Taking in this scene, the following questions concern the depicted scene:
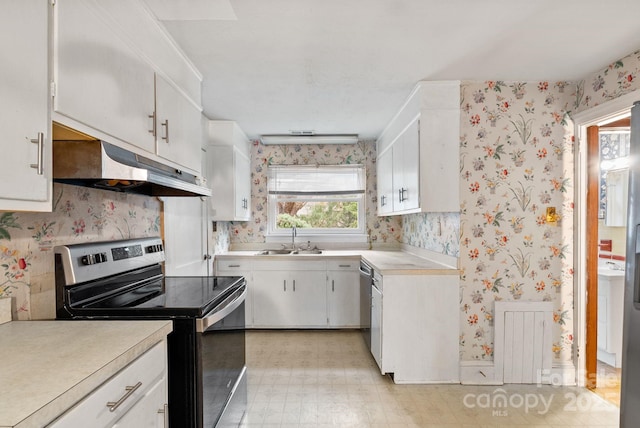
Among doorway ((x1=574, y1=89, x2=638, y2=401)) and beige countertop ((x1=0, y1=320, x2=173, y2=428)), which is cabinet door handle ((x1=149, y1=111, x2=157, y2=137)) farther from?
doorway ((x1=574, y1=89, x2=638, y2=401))

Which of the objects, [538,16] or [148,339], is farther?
[538,16]

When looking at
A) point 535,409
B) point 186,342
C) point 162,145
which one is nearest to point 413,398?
point 535,409

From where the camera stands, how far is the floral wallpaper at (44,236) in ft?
4.30

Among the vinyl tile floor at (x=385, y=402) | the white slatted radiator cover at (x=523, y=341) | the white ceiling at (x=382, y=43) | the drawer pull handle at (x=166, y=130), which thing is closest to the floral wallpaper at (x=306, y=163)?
the white ceiling at (x=382, y=43)

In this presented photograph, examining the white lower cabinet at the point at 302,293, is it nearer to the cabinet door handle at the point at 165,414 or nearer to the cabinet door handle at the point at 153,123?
the cabinet door handle at the point at 153,123

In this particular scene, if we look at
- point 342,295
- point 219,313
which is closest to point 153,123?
point 219,313

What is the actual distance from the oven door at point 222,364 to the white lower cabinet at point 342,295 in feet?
5.61

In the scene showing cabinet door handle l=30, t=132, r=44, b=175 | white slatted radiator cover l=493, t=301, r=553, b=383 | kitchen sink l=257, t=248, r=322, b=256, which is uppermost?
cabinet door handle l=30, t=132, r=44, b=175

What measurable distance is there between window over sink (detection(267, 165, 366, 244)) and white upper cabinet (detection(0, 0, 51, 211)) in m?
3.42

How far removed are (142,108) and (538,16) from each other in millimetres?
2050

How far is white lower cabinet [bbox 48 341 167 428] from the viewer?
85 centimetres

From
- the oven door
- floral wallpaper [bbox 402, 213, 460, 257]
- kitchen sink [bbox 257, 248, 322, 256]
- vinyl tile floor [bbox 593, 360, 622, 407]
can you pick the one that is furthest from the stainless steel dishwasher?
vinyl tile floor [bbox 593, 360, 622, 407]

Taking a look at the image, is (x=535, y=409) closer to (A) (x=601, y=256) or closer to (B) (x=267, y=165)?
(A) (x=601, y=256)

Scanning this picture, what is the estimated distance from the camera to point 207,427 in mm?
1488
